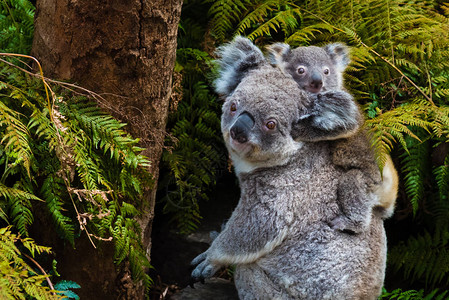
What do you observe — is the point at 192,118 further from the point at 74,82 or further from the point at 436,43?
the point at 436,43

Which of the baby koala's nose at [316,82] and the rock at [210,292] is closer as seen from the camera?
A: the baby koala's nose at [316,82]

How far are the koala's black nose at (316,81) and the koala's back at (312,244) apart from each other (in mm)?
440

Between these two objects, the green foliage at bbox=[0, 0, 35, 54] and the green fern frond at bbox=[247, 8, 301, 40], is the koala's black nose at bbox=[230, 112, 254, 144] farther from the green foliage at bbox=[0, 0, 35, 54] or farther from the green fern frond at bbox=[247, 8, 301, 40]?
the green foliage at bbox=[0, 0, 35, 54]

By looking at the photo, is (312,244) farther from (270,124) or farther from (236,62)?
(236,62)

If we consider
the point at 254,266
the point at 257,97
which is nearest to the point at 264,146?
the point at 257,97

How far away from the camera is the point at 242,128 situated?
3002mm

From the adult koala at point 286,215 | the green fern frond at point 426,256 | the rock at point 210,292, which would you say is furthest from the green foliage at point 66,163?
the green fern frond at point 426,256

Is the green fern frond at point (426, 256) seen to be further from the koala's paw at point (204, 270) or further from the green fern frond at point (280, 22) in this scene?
the green fern frond at point (280, 22)

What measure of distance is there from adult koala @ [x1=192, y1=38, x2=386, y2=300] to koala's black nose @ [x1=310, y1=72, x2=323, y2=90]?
28 cm

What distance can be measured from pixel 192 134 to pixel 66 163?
1.73 m

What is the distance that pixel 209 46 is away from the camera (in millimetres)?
4227

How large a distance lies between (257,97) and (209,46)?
1303 mm

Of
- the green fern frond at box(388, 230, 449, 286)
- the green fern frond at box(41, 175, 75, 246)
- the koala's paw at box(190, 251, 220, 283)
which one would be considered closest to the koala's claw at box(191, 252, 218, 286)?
the koala's paw at box(190, 251, 220, 283)

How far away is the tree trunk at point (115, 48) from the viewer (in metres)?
2.96
